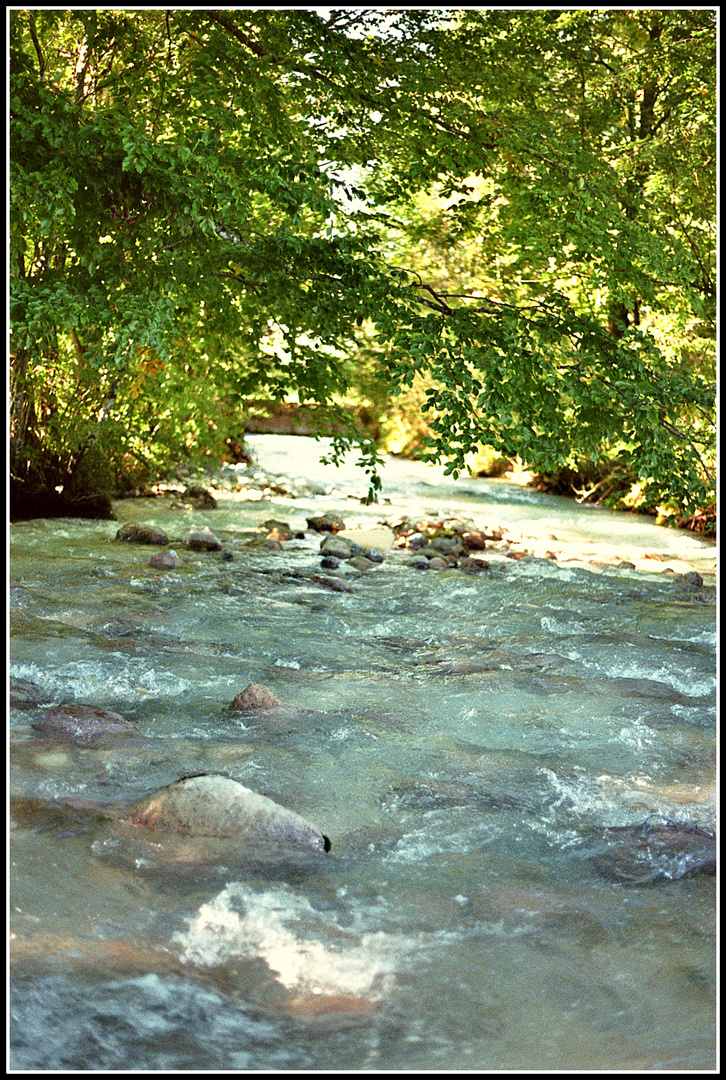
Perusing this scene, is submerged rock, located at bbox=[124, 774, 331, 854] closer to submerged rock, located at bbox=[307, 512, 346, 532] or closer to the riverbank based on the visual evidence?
the riverbank

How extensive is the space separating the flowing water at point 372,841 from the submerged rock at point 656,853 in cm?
3

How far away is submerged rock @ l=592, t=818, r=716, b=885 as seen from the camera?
3906 mm

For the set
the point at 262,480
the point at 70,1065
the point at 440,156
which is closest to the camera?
the point at 70,1065

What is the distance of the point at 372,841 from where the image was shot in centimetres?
404

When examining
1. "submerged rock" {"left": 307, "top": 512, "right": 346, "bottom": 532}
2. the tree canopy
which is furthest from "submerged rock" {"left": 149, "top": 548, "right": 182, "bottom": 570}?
"submerged rock" {"left": 307, "top": 512, "right": 346, "bottom": 532}

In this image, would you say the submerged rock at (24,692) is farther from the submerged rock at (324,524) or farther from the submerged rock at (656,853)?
the submerged rock at (324,524)

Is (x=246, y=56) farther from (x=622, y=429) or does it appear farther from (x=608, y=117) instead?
(x=608, y=117)

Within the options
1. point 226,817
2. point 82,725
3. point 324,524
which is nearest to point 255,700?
point 82,725

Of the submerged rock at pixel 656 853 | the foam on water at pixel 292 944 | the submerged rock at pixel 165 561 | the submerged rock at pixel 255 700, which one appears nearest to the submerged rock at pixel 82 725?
the submerged rock at pixel 255 700

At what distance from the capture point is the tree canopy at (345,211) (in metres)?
6.16

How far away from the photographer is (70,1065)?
2561 mm

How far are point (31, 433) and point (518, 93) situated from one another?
715cm

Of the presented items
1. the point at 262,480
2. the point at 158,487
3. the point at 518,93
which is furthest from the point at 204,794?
the point at 262,480

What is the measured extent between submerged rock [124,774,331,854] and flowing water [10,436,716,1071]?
0.14 m
